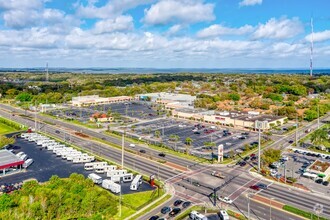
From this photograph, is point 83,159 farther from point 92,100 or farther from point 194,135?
point 92,100

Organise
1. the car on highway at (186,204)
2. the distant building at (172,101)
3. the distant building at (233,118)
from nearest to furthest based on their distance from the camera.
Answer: the car on highway at (186,204)
the distant building at (233,118)
the distant building at (172,101)

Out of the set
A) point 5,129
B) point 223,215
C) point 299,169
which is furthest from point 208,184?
point 5,129

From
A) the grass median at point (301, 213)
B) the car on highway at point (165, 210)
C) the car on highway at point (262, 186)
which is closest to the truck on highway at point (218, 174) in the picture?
the car on highway at point (262, 186)

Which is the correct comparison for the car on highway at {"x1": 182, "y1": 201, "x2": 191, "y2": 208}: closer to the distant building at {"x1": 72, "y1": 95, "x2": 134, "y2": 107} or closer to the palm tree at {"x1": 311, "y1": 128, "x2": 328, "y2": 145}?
the palm tree at {"x1": 311, "y1": 128, "x2": 328, "y2": 145}

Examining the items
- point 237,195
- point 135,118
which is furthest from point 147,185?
point 135,118

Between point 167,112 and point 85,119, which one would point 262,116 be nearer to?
point 167,112

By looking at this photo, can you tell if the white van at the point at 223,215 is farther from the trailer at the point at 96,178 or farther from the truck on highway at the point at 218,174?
the trailer at the point at 96,178

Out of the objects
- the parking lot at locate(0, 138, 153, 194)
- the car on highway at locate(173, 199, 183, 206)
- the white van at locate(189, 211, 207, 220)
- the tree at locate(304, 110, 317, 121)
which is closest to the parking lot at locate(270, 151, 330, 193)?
the car on highway at locate(173, 199, 183, 206)
